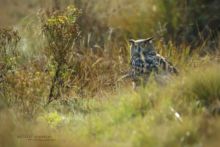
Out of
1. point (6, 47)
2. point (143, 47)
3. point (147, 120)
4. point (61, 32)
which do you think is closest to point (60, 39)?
point (61, 32)

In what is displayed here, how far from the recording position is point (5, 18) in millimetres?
15453

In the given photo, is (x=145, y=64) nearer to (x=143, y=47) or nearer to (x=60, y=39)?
(x=143, y=47)

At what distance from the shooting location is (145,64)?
9188mm

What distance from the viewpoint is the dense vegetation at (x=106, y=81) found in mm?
7789

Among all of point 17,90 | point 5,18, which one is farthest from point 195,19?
point 17,90

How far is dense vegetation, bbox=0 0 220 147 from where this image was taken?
7.79 m

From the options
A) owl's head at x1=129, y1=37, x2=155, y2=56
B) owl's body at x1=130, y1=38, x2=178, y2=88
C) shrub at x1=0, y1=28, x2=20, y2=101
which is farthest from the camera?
shrub at x1=0, y1=28, x2=20, y2=101

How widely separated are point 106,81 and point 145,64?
1.73m

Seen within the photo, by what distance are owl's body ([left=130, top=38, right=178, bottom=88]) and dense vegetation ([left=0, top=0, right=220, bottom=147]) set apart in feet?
0.60

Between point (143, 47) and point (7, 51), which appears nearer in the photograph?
point (143, 47)

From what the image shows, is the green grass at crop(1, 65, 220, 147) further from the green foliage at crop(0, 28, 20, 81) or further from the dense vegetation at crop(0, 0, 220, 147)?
the green foliage at crop(0, 28, 20, 81)

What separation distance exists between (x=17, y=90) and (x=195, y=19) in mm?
5638

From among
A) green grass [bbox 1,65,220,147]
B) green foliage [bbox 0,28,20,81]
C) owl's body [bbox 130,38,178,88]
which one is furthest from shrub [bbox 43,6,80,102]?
green grass [bbox 1,65,220,147]

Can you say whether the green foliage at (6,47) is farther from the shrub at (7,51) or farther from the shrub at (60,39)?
the shrub at (60,39)
